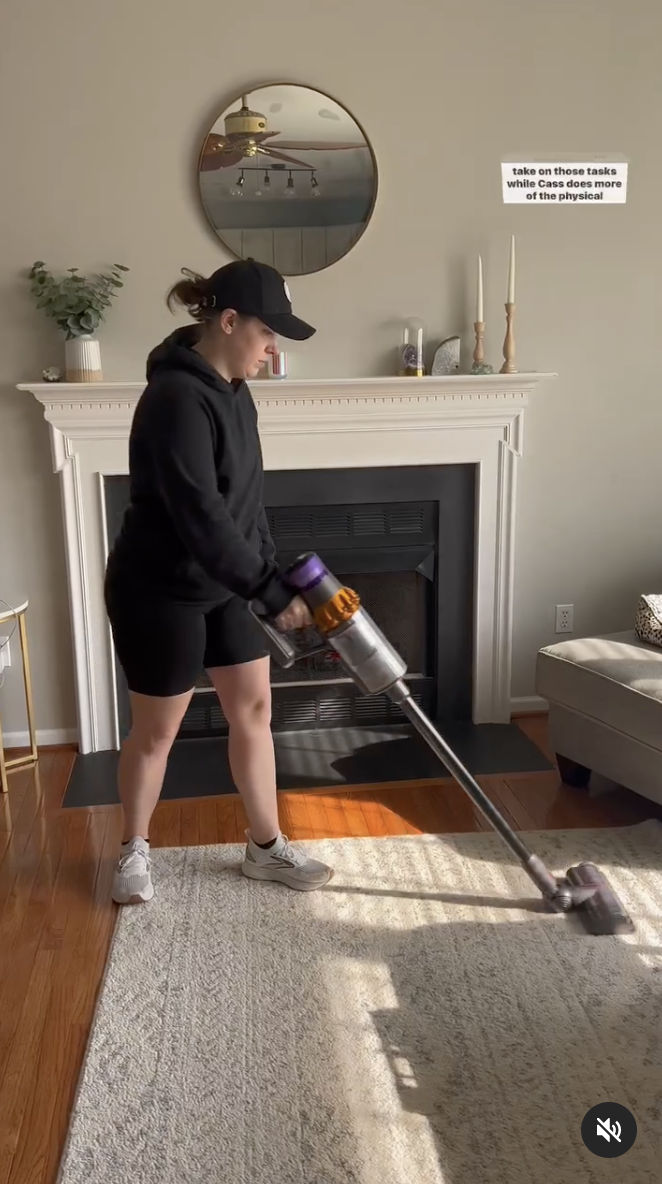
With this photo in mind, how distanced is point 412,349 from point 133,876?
5.50 ft

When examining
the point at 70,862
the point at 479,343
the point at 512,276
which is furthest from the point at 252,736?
the point at 512,276

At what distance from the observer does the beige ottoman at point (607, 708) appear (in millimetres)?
2344

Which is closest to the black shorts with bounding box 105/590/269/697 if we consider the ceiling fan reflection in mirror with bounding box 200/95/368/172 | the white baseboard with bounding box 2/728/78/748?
the white baseboard with bounding box 2/728/78/748

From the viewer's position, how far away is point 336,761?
288cm

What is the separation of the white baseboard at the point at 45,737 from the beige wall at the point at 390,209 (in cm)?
2

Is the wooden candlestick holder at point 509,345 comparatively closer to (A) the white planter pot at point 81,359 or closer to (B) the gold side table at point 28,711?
(A) the white planter pot at point 81,359

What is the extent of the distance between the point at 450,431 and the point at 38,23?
158 cm

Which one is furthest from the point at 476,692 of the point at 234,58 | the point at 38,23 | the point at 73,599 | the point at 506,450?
the point at 38,23

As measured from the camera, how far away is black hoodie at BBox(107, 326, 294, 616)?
174cm

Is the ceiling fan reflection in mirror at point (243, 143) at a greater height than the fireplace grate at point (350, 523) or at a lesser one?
greater

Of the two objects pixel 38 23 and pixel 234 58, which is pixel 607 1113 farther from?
pixel 38 23

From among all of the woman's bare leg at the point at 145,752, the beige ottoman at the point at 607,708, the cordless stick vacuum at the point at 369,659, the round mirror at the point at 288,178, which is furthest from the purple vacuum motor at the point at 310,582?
the round mirror at the point at 288,178

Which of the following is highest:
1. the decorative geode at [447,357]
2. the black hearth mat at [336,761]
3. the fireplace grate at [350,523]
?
the decorative geode at [447,357]

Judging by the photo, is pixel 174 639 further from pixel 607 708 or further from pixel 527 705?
pixel 527 705
